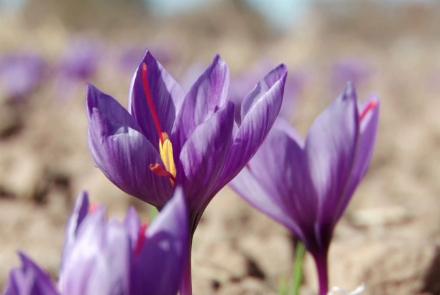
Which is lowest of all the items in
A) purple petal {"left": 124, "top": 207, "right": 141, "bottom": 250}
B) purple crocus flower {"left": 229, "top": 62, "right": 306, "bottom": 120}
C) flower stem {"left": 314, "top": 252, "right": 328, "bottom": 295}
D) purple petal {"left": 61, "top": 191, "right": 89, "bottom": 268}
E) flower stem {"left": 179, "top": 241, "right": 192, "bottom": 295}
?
flower stem {"left": 314, "top": 252, "right": 328, "bottom": 295}

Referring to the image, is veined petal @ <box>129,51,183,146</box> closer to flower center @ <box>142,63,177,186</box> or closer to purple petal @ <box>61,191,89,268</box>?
flower center @ <box>142,63,177,186</box>

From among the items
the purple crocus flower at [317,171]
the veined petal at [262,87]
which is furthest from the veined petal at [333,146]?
the veined petal at [262,87]

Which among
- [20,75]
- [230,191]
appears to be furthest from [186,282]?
[20,75]

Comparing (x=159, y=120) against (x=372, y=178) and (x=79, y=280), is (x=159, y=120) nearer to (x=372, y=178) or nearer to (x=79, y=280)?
(x=79, y=280)

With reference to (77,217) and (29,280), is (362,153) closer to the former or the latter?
(77,217)

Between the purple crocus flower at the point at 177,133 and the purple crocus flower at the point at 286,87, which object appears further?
the purple crocus flower at the point at 286,87

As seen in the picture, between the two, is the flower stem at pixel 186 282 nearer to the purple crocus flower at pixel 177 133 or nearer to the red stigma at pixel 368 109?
the purple crocus flower at pixel 177 133

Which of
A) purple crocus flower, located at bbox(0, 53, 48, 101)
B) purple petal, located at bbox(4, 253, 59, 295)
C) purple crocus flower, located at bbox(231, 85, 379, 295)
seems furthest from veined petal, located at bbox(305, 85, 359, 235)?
purple crocus flower, located at bbox(0, 53, 48, 101)
